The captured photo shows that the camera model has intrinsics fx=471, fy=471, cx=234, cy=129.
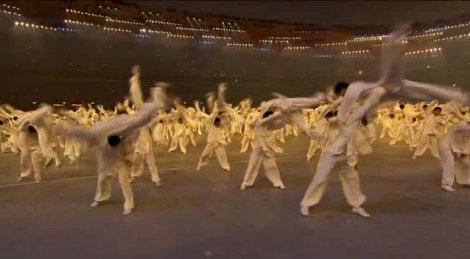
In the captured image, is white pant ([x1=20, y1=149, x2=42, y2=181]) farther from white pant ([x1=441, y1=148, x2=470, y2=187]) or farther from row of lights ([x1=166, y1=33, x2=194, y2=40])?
row of lights ([x1=166, y1=33, x2=194, y2=40])

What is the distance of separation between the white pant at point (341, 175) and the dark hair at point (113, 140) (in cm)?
240

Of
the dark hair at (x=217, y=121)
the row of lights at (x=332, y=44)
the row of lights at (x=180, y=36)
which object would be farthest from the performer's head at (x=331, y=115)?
the row of lights at (x=332, y=44)

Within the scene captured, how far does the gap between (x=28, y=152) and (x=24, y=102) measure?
1118 cm

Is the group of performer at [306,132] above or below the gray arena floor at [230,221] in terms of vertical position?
above

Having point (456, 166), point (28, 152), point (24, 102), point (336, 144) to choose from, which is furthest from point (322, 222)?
point (24, 102)

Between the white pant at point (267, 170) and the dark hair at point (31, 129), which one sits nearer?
the white pant at point (267, 170)

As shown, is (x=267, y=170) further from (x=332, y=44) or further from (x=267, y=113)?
(x=332, y=44)

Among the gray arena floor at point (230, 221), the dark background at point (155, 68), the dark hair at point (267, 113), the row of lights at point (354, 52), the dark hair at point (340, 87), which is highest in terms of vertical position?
the row of lights at point (354, 52)

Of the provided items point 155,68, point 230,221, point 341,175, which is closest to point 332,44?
point 155,68

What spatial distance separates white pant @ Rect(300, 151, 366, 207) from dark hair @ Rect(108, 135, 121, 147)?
94.5 inches

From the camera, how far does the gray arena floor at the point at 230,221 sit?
4.47 meters

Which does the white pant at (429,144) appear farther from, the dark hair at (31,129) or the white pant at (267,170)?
the dark hair at (31,129)

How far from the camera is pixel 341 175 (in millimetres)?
5668

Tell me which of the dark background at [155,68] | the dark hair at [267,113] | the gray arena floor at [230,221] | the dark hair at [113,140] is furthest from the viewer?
the dark background at [155,68]
